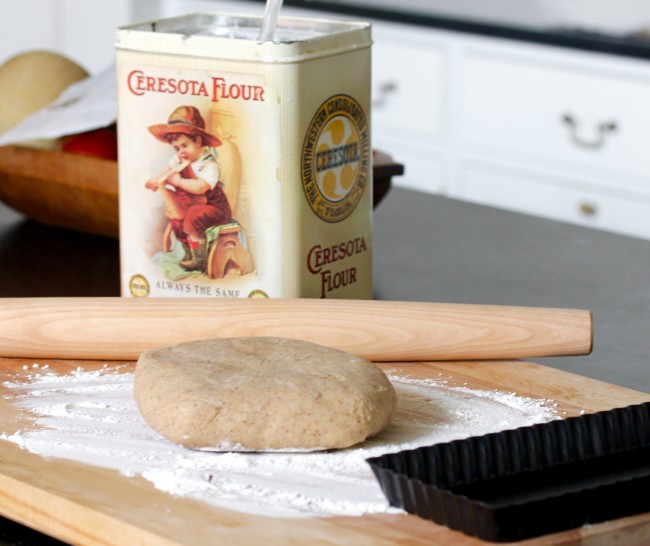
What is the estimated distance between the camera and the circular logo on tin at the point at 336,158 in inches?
34.7

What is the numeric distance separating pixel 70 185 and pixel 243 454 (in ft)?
1.76

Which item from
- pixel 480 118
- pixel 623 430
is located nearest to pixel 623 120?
pixel 480 118

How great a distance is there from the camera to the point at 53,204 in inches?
46.4

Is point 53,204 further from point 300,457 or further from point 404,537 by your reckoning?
point 404,537

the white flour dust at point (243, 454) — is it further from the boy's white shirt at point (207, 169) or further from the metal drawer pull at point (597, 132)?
the metal drawer pull at point (597, 132)

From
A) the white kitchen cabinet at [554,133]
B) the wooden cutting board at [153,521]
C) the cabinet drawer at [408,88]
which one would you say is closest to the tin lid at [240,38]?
the wooden cutting board at [153,521]

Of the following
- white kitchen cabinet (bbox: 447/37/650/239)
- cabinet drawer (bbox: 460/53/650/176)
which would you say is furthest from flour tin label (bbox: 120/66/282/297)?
cabinet drawer (bbox: 460/53/650/176)

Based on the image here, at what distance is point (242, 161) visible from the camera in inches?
34.5

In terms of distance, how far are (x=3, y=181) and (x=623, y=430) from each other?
0.74 m

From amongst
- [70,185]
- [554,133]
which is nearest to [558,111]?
[554,133]

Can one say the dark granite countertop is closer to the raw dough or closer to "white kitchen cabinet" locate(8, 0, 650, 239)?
the raw dough

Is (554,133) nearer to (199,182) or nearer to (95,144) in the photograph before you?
(95,144)

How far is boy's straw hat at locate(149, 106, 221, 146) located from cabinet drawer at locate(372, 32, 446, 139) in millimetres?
1956

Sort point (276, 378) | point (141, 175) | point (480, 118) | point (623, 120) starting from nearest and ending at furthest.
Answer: point (276, 378) < point (141, 175) < point (623, 120) < point (480, 118)
